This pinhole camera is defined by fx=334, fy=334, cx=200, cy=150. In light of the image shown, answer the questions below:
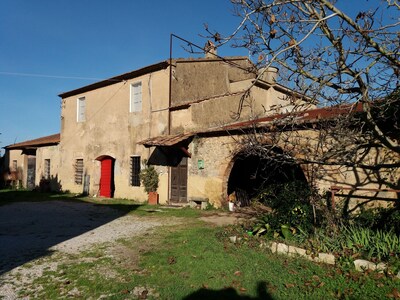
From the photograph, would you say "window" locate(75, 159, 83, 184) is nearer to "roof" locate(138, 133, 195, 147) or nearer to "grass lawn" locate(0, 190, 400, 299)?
"roof" locate(138, 133, 195, 147)

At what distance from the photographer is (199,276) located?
16.8 feet

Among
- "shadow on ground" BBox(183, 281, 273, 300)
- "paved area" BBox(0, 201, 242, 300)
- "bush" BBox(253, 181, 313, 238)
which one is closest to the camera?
"shadow on ground" BBox(183, 281, 273, 300)

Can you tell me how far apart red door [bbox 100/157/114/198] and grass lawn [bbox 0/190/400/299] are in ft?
34.0

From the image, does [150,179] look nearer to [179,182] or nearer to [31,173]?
[179,182]

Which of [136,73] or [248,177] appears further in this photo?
[136,73]

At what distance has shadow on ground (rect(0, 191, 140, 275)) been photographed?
6570mm

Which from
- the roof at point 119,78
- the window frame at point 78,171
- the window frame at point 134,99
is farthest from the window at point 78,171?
the window frame at point 134,99

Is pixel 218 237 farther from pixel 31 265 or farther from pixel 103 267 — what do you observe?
pixel 31 265

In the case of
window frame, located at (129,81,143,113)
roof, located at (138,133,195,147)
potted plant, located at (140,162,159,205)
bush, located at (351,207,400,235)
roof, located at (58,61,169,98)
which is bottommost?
bush, located at (351,207,400,235)

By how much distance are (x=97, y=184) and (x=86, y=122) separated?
376 cm

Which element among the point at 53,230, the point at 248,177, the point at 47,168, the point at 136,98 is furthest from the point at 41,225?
the point at 47,168

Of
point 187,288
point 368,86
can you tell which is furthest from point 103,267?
point 368,86

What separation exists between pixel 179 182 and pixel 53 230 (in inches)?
243

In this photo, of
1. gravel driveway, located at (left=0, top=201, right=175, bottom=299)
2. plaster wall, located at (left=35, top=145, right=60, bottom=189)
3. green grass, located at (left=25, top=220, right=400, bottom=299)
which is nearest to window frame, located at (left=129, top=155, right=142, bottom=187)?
gravel driveway, located at (left=0, top=201, right=175, bottom=299)
